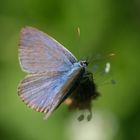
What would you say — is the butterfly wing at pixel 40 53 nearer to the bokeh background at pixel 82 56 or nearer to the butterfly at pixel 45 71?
the butterfly at pixel 45 71

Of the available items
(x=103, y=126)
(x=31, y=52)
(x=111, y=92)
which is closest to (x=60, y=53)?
(x=31, y=52)

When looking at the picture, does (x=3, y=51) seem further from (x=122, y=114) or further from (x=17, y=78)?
(x=122, y=114)

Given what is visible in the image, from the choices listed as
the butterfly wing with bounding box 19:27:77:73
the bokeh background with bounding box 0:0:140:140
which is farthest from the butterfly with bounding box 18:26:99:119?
the bokeh background with bounding box 0:0:140:140

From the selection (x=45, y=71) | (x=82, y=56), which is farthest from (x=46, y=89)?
(x=82, y=56)

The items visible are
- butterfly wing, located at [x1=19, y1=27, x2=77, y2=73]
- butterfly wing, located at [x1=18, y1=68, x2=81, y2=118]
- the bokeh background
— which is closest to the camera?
butterfly wing, located at [x1=18, y1=68, x2=81, y2=118]

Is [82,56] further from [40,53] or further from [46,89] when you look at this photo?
[46,89]

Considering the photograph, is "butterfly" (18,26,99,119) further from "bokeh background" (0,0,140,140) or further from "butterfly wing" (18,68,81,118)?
"bokeh background" (0,0,140,140)

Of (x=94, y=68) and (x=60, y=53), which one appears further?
(x=94, y=68)
